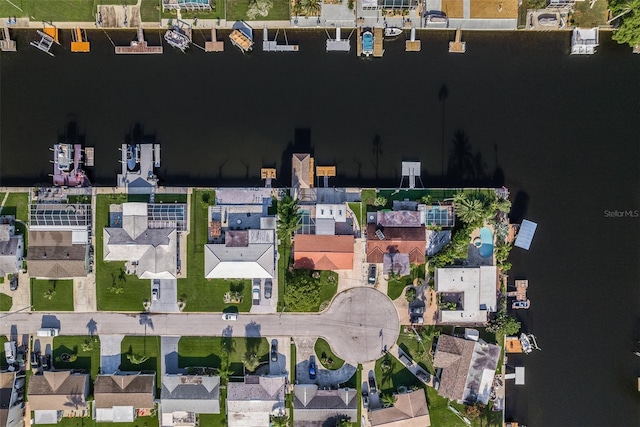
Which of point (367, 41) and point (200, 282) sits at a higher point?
point (367, 41)

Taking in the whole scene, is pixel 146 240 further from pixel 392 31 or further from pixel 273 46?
pixel 392 31

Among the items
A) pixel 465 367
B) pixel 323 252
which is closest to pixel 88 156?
pixel 323 252

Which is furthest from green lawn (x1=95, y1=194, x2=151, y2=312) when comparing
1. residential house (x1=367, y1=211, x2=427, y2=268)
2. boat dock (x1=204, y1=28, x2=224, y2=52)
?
residential house (x1=367, y1=211, x2=427, y2=268)

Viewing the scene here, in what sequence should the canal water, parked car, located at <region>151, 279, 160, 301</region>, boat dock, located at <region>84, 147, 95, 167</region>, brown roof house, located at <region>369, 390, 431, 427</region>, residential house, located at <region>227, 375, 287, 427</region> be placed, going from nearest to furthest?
residential house, located at <region>227, 375, 287, 427</region> < brown roof house, located at <region>369, 390, 431, 427</region> < parked car, located at <region>151, 279, 160, 301</region> < boat dock, located at <region>84, 147, 95, 167</region> < the canal water

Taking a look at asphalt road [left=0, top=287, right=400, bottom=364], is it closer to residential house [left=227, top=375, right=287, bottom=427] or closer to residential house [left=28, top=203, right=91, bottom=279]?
residential house [left=227, top=375, right=287, bottom=427]

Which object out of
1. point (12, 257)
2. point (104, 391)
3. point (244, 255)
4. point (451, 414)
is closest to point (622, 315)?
point (451, 414)

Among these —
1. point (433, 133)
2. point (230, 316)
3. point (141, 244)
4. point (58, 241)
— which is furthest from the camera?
point (433, 133)

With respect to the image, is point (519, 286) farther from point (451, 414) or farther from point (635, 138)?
point (635, 138)
